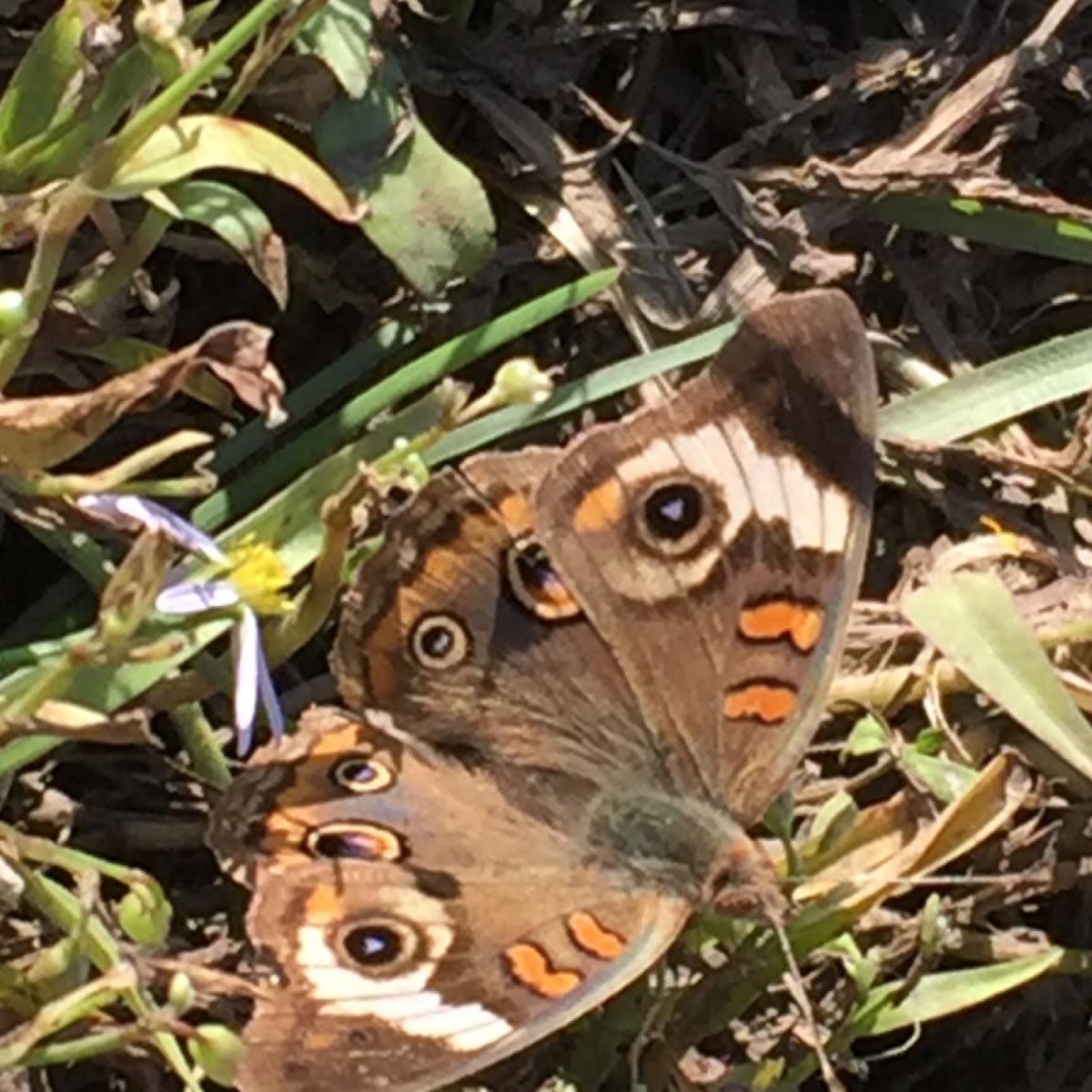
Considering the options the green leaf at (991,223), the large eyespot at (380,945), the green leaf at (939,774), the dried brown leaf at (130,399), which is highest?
the green leaf at (991,223)

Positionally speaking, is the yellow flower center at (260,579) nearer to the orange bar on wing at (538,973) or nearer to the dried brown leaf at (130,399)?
the dried brown leaf at (130,399)

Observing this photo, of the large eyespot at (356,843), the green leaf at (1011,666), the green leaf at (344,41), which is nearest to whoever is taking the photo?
the large eyespot at (356,843)

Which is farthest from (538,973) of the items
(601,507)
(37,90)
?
(37,90)

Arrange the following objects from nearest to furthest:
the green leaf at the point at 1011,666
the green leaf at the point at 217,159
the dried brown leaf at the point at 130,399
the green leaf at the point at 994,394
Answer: the dried brown leaf at the point at 130,399, the green leaf at the point at 217,159, the green leaf at the point at 1011,666, the green leaf at the point at 994,394

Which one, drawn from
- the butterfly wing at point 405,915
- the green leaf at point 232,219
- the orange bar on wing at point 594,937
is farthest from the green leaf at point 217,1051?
the green leaf at point 232,219

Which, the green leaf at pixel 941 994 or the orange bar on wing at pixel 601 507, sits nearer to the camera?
the orange bar on wing at pixel 601 507

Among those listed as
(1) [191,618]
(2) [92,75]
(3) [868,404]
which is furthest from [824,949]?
(2) [92,75]

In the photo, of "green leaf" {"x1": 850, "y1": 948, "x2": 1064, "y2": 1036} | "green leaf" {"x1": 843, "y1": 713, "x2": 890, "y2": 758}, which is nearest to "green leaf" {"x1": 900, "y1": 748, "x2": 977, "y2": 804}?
"green leaf" {"x1": 843, "y1": 713, "x2": 890, "y2": 758}

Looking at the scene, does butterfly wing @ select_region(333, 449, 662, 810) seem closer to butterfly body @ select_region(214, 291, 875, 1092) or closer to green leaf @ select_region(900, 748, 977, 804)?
butterfly body @ select_region(214, 291, 875, 1092)

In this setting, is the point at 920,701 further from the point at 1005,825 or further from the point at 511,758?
the point at 511,758
